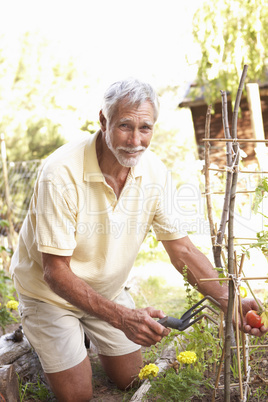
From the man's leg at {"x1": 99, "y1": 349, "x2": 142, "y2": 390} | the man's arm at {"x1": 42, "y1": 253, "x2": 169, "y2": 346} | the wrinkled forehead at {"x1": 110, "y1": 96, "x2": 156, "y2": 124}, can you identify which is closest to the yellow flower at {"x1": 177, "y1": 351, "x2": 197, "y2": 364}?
the man's arm at {"x1": 42, "y1": 253, "x2": 169, "y2": 346}

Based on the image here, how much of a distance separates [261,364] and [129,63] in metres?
14.5

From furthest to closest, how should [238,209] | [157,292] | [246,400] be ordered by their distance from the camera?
[238,209], [157,292], [246,400]

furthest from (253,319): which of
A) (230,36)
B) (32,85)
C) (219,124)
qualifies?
(32,85)

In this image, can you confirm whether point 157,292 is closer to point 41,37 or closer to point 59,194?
point 59,194

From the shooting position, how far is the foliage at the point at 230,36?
6047 mm

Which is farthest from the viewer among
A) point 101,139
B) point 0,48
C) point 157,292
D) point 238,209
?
point 0,48

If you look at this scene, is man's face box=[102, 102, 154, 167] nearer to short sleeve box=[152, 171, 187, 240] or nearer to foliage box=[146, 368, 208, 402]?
short sleeve box=[152, 171, 187, 240]

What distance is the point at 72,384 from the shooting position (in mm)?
2293

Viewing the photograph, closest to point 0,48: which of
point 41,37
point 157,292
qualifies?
point 41,37

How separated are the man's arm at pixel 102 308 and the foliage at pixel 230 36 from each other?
16.1 feet

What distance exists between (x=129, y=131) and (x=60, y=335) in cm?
114

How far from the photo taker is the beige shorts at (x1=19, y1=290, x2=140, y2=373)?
2.36 meters

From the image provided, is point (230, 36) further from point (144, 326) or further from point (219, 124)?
point (144, 326)

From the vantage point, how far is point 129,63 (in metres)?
15.8
